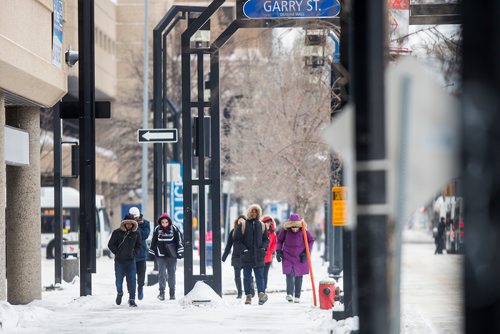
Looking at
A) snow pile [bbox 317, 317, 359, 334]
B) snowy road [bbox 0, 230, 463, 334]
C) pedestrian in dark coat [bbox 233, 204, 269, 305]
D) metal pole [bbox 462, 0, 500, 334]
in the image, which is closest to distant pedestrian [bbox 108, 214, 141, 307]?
snowy road [bbox 0, 230, 463, 334]

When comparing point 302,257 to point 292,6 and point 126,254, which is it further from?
point 292,6

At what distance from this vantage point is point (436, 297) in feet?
77.5

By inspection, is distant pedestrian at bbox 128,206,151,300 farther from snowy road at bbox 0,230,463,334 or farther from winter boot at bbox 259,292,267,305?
winter boot at bbox 259,292,267,305

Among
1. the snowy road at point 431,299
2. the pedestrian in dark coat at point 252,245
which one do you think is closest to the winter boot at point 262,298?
the pedestrian in dark coat at point 252,245

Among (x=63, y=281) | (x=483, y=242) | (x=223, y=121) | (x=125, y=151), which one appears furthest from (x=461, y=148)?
(x=125, y=151)

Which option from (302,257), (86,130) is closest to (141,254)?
(86,130)

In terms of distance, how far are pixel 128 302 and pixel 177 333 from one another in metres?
5.24

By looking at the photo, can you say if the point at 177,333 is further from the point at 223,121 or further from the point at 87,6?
the point at 223,121

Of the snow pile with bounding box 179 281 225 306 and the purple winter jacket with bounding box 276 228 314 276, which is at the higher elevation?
the purple winter jacket with bounding box 276 228 314 276

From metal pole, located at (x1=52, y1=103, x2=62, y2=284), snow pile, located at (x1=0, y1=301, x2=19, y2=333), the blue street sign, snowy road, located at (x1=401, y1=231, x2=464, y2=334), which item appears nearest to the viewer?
snow pile, located at (x1=0, y1=301, x2=19, y2=333)

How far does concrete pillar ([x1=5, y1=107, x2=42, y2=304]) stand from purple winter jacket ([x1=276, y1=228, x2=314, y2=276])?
14.3 ft

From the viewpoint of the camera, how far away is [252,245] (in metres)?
21.2

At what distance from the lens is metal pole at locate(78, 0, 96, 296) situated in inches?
816

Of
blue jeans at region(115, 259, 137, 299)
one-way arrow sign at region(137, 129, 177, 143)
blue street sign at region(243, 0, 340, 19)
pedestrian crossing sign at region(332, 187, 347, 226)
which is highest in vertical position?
blue street sign at region(243, 0, 340, 19)
